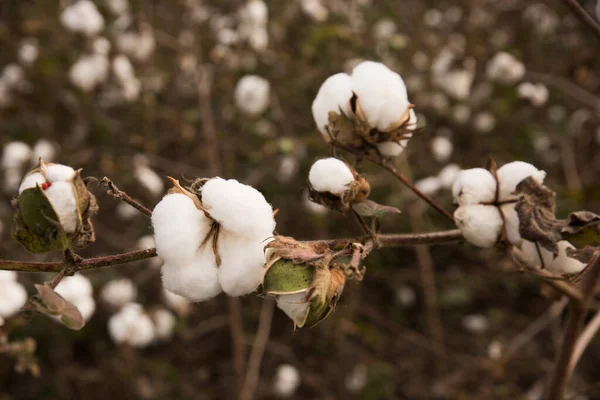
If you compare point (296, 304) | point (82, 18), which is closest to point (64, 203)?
point (296, 304)

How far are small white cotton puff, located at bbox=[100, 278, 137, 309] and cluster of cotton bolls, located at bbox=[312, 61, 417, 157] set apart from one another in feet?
4.56

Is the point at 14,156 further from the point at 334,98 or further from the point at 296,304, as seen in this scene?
the point at 296,304

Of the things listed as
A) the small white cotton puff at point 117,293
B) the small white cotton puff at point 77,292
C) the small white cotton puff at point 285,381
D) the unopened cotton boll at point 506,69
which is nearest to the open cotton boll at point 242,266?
the small white cotton puff at point 77,292

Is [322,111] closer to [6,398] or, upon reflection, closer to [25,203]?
[25,203]

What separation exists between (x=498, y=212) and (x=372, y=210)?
19cm

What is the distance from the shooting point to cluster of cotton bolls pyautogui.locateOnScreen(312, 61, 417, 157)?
892mm

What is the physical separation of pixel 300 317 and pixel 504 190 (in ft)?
1.27

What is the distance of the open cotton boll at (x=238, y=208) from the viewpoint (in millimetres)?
671

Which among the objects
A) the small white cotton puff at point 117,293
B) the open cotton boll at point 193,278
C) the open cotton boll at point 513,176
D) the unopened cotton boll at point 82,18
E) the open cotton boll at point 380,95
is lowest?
the small white cotton puff at point 117,293

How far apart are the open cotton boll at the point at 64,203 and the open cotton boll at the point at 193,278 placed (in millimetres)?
124

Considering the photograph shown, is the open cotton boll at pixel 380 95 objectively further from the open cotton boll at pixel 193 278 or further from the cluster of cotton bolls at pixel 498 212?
the open cotton boll at pixel 193 278

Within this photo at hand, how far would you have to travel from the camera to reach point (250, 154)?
2.44 metres

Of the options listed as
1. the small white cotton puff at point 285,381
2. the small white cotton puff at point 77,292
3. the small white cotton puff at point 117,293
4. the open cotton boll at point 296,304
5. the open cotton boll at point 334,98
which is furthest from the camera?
the small white cotton puff at point 285,381

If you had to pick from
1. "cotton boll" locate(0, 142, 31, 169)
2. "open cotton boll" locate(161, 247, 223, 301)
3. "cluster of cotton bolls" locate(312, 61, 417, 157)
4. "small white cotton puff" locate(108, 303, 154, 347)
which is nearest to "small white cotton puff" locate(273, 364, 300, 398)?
"small white cotton puff" locate(108, 303, 154, 347)
